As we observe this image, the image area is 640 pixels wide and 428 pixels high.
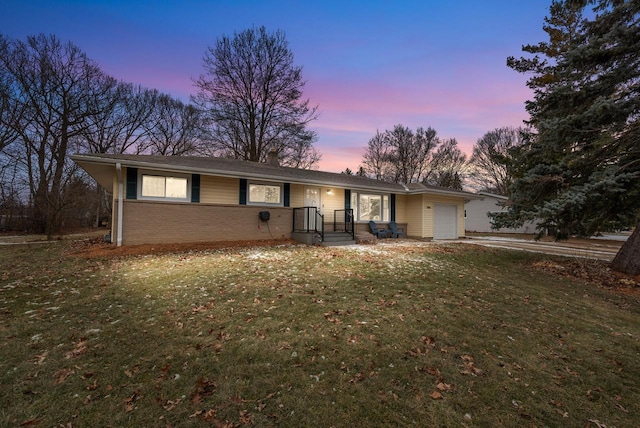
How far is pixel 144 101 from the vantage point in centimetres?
2386

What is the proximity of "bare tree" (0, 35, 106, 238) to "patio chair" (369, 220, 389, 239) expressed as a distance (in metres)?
19.6

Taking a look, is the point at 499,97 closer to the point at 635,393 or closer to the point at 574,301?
the point at 574,301

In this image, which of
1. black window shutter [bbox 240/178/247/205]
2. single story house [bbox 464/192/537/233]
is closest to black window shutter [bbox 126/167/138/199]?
black window shutter [bbox 240/178/247/205]

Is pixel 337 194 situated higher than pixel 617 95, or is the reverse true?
pixel 617 95

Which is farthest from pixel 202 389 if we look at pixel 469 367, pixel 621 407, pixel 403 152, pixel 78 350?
pixel 403 152

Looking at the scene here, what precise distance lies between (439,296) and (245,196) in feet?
28.2

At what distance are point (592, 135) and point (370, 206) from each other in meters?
9.15

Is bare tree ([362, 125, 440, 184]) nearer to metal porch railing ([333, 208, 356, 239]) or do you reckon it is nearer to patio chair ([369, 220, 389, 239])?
patio chair ([369, 220, 389, 239])

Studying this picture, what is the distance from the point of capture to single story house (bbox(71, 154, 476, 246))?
923 centimetres

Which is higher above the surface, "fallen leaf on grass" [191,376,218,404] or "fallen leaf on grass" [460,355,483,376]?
"fallen leaf on grass" [191,376,218,404]

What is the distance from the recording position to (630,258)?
Answer: 270 inches

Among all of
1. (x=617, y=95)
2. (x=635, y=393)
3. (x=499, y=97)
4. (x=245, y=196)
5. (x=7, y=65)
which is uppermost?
(x=7, y=65)

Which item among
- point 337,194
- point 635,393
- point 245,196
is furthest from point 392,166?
point 635,393

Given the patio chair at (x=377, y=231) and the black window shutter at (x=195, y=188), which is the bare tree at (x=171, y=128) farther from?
the patio chair at (x=377, y=231)
